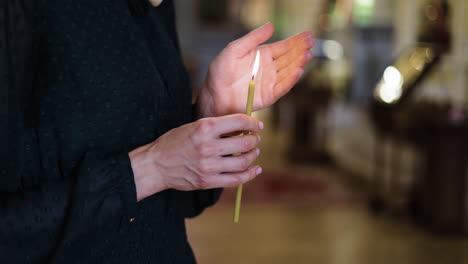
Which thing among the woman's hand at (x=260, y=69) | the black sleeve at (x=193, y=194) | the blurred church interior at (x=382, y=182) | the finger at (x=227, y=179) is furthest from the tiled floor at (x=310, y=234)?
the finger at (x=227, y=179)

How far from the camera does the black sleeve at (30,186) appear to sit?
2.40 feet

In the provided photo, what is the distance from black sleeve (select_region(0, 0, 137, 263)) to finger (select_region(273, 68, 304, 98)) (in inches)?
15.3

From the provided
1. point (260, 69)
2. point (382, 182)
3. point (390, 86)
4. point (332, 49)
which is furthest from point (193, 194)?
point (332, 49)

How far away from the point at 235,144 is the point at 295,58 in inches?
12.5

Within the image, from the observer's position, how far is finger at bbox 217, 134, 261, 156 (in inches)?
31.0

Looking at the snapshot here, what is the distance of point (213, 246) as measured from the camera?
4312 millimetres

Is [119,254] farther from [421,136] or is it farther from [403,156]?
[403,156]

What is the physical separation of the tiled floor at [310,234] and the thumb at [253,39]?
3166 mm

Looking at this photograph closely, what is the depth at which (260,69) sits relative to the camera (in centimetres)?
106

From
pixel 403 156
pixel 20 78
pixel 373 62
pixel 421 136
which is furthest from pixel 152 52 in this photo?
pixel 373 62

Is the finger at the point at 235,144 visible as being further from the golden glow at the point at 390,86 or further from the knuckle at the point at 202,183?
the golden glow at the point at 390,86

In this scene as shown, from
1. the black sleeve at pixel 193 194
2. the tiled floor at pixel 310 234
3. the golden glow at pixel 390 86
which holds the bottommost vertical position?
the tiled floor at pixel 310 234

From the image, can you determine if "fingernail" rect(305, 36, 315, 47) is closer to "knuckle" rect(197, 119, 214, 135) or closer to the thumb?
the thumb

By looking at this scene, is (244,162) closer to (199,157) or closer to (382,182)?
(199,157)
